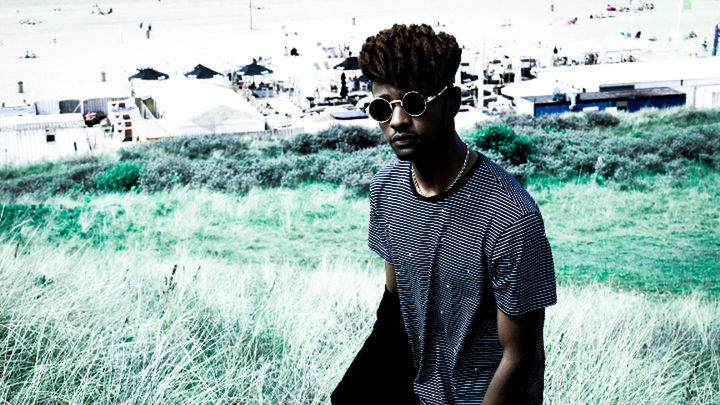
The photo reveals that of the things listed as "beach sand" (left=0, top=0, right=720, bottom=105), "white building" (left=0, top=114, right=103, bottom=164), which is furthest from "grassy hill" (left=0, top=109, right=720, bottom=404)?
"beach sand" (left=0, top=0, right=720, bottom=105)

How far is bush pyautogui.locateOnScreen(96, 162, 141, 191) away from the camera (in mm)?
12336

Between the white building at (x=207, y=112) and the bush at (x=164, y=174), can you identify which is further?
the white building at (x=207, y=112)

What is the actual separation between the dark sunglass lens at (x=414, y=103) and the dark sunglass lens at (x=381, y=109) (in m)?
0.04

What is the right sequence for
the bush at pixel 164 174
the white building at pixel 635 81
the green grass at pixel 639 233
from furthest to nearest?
1. the white building at pixel 635 81
2. the bush at pixel 164 174
3. the green grass at pixel 639 233

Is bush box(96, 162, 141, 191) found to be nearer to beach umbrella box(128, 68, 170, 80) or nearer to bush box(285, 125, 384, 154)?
bush box(285, 125, 384, 154)

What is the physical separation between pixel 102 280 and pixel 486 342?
113 inches

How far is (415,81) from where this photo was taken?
1696 mm

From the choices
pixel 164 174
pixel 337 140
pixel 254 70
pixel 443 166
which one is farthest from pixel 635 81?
pixel 443 166

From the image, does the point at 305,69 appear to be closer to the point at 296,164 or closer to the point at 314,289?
the point at 296,164

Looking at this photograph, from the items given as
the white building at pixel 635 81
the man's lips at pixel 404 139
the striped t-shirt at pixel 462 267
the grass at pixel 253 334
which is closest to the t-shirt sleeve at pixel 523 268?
the striped t-shirt at pixel 462 267

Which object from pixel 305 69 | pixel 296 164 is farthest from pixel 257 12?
pixel 296 164

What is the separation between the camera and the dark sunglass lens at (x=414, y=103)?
1695mm

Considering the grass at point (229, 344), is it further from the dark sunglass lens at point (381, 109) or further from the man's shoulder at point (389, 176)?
the dark sunglass lens at point (381, 109)

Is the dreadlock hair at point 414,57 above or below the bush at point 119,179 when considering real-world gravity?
above
